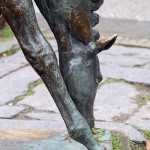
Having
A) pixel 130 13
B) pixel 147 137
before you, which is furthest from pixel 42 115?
pixel 130 13

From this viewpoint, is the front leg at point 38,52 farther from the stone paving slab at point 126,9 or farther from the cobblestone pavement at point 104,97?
the stone paving slab at point 126,9

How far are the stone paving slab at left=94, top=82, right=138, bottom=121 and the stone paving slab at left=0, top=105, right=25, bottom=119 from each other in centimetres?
54

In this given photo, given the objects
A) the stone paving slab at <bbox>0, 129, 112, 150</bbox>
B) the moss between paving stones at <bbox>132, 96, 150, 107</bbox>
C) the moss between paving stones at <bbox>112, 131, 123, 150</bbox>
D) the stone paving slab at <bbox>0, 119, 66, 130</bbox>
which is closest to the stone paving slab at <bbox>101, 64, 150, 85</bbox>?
the moss between paving stones at <bbox>132, 96, 150, 107</bbox>

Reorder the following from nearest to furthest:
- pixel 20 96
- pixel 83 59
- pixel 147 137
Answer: pixel 83 59 < pixel 147 137 < pixel 20 96

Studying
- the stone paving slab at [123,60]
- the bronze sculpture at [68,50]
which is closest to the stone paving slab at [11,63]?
the stone paving slab at [123,60]

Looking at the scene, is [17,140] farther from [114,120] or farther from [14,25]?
[114,120]

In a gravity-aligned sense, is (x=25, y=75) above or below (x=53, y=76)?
below

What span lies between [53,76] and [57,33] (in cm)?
21

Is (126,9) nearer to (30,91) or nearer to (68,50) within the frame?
(30,91)

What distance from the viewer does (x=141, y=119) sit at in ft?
11.7

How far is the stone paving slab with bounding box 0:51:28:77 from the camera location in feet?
15.6

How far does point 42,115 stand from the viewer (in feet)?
11.9

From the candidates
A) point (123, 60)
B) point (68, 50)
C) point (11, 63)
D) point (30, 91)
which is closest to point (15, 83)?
point (30, 91)

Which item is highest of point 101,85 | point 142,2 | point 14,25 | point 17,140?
point 14,25
